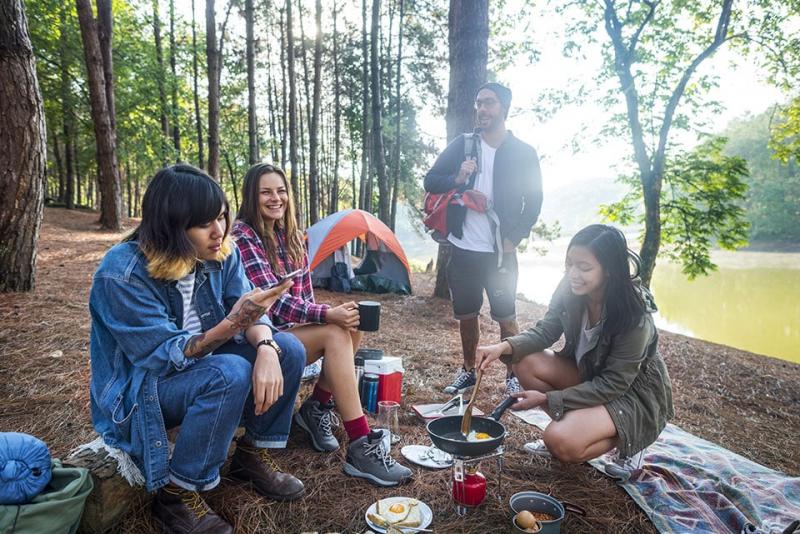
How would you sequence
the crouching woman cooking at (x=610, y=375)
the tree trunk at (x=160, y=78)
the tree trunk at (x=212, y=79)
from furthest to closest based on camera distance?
the tree trunk at (x=160, y=78) < the tree trunk at (x=212, y=79) < the crouching woman cooking at (x=610, y=375)

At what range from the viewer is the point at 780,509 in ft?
6.75

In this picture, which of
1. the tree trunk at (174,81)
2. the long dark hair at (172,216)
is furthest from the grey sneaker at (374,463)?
the tree trunk at (174,81)

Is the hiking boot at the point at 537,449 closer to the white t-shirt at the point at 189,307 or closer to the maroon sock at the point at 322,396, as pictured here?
the maroon sock at the point at 322,396

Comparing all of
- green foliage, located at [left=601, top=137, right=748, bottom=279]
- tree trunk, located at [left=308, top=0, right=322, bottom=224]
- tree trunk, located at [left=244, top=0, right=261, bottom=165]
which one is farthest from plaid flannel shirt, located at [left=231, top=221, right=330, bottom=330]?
tree trunk, located at [left=308, top=0, right=322, bottom=224]

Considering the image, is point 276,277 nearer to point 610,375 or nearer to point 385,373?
point 385,373

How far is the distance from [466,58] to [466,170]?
2.83m

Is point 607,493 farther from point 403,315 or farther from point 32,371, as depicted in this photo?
point 403,315

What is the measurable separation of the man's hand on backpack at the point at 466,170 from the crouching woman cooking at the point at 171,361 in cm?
197

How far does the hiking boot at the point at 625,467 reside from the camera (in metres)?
2.20

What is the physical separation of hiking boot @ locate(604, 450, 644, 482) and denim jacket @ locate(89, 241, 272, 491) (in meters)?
1.96

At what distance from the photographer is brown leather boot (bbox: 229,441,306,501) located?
1.95 meters

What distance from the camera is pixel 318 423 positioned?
243cm

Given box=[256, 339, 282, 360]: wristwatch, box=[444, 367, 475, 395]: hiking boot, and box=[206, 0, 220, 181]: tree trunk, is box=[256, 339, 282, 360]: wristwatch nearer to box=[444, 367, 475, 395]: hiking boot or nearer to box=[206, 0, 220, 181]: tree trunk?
box=[444, 367, 475, 395]: hiking boot

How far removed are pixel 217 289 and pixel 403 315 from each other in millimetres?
4069
